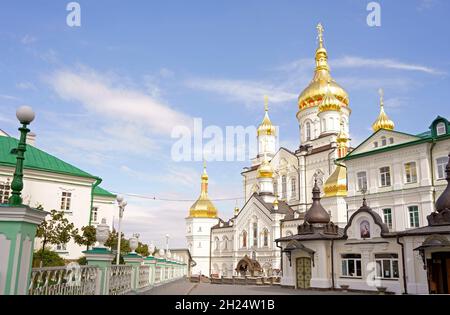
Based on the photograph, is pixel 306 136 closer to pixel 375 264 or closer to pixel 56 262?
A: pixel 375 264

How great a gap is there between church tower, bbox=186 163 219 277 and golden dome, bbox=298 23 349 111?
18.7 m

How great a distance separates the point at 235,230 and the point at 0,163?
2866cm

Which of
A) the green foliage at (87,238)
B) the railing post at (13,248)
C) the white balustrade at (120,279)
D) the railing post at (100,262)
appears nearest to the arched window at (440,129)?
the white balustrade at (120,279)

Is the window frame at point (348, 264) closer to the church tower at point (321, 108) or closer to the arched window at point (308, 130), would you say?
the church tower at point (321, 108)

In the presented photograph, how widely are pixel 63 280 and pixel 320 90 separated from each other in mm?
46536

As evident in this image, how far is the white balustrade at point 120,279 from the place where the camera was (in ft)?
34.6

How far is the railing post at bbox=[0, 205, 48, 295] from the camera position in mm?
5480

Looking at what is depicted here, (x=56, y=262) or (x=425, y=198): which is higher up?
(x=425, y=198)

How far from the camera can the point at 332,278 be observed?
24.1 m

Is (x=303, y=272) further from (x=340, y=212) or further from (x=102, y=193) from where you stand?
(x=102, y=193)

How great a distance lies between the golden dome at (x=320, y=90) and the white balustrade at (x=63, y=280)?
45085 mm

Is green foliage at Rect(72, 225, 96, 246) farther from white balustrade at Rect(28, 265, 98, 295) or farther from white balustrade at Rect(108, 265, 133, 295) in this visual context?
→ white balustrade at Rect(28, 265, 98, 295)

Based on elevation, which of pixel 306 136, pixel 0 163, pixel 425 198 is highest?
pixel 306 136
